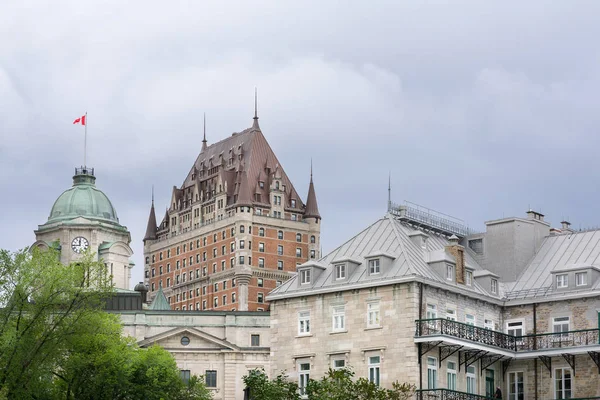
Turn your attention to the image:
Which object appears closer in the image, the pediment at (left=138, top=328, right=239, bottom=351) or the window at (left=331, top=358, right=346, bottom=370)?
the window at (left=331, top=358, right=346, bottom=370)

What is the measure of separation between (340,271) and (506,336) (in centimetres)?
995

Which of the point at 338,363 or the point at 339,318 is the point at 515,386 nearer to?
the point at 338,363

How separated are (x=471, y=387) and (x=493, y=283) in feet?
23.2

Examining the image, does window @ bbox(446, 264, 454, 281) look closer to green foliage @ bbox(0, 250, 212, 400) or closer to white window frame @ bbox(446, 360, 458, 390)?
white window frame @ bbox(446, 360, 458, 390)

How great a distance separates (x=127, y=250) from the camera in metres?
180

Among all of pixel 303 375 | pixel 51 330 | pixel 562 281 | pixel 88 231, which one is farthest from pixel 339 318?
pixel 88 231

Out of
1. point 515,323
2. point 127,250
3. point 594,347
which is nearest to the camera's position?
point 594,347

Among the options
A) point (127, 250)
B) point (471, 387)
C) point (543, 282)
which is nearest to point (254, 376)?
point (471, 387)

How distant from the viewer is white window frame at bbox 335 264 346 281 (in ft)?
267

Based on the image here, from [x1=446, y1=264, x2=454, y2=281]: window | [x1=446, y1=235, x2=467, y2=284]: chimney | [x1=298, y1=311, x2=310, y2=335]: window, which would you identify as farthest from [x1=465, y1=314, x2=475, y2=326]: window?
→ [x1=298, y1=311, x2=310, y2=335]: window

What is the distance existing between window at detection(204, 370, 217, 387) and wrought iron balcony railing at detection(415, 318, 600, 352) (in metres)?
58.5

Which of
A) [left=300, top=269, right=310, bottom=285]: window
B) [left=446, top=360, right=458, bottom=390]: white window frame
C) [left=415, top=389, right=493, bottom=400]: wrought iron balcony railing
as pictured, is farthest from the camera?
[left=300, top=269, right=310, bottom=285]: window

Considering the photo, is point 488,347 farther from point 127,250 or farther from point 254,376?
point 127,250

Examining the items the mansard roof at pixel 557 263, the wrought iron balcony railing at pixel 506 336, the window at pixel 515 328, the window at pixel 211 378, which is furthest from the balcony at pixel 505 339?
the window at pixel 211 378
